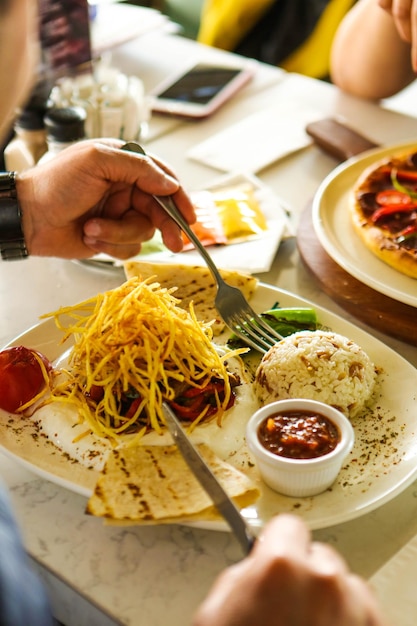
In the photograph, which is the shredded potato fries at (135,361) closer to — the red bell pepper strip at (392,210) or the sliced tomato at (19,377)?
the sliced tomato at (19,377)

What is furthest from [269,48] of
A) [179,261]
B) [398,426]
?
[398,426]

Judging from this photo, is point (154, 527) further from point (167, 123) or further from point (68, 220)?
point (167, 123)

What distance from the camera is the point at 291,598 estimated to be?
818mm

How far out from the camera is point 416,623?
110 cm

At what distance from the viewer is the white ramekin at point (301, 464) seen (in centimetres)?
120

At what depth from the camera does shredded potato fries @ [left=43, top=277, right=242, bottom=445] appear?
138cm

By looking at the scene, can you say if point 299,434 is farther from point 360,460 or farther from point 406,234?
point 406,234

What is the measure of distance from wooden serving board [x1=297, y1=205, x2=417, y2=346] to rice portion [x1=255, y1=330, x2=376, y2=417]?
281 mm

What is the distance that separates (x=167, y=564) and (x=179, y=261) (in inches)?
35.6

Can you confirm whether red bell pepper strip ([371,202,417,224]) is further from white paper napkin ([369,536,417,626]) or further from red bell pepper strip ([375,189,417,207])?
white paper napkin ([369,536,417,626])

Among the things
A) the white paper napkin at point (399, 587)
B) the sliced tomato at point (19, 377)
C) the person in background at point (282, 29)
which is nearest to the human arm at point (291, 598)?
the white paper napkin at point (399, 587)

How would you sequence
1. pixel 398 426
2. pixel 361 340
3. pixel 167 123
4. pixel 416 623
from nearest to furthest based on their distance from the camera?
pixel 416 623
pixel 398 426
pixel 361 340
pixel 167 123

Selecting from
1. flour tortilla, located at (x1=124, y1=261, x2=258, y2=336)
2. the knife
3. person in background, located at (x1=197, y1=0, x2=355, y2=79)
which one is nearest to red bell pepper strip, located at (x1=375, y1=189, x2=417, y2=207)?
flour tortilla, located at (x1=124, y1=261, x2=258, y2=336)

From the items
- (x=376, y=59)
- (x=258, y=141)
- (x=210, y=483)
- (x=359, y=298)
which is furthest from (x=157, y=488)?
(x=376, y=59)
